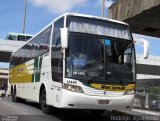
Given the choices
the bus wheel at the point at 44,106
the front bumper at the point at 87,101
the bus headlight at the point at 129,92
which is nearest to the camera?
the front bumper at the point at 87,101

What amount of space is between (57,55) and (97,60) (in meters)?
1.52

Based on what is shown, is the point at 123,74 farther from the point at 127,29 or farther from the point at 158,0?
the point at 158,0

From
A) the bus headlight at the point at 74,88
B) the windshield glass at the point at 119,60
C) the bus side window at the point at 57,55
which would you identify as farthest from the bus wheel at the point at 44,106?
the windshield glass at the point at 119,60

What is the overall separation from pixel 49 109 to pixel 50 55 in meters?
1.94

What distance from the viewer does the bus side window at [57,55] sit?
42.0 feet

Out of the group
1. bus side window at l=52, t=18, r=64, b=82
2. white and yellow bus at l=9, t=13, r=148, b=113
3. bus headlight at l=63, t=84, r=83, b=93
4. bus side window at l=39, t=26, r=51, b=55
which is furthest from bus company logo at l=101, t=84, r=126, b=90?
bus side window at l=39, t=26, r=51, b=55

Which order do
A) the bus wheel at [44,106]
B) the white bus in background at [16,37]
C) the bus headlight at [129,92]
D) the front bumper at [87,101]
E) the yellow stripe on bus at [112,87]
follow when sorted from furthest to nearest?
1. the white bus in background at [16,37]
2. the bus wheel at [44,106]
3. the bus headlight at [129,92]
4. the yellow stripe on bus at [112,87]
5. the front bumper at [87,101]

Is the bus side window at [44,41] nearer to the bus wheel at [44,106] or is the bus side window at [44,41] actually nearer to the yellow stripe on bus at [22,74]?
the bus wheel at [44,106]

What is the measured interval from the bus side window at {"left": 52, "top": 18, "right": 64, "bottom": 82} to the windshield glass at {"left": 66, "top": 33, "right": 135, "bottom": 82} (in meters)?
0.48

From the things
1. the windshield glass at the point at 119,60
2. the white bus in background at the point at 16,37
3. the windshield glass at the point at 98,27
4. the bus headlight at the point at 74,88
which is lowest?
the bus headlight at the point at 74,88

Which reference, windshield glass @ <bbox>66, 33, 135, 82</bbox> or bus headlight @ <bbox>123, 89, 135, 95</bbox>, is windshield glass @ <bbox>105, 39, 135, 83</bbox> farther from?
bus headlight @ <bbox>123, 89, 135, 95</bbox>

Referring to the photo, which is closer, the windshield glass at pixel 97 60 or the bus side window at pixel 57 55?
the windshield glass at pixel 97 60

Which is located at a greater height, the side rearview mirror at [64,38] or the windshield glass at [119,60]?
the side rearview mirror at [64,38]


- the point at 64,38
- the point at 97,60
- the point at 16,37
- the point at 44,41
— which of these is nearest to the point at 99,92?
the point at 97,60
